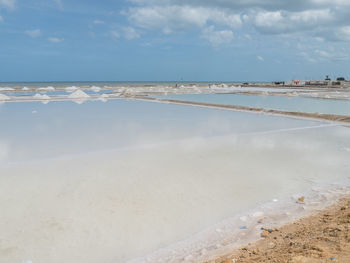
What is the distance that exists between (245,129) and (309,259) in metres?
9.18

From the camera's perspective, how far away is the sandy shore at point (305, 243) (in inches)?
108

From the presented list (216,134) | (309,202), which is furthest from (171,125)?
(309,202)

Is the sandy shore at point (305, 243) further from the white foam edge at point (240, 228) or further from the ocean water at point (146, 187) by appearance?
the ocean water at point (146, 187)

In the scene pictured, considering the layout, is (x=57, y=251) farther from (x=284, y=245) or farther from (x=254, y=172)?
(x=254, y=172)

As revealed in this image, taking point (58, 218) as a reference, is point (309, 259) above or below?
above

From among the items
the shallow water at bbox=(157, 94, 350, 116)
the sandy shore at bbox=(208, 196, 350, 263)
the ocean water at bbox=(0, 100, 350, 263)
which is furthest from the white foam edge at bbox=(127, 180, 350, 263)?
the shallow water at bbox=(157, 94, 350, 116)

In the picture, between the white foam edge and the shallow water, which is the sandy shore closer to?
the white foam edge

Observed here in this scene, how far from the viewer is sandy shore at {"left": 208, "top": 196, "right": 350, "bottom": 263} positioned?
2.75m

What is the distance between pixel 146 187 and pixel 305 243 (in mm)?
2967

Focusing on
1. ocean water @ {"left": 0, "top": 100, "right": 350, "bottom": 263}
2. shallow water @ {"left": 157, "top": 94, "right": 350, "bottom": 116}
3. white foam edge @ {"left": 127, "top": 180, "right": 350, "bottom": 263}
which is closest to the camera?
white foam edge @ {"left": 127, "top": 180, "right": 350, "bottom": 263}

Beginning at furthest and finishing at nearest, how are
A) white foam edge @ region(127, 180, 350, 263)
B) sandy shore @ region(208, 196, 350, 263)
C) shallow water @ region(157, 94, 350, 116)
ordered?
shallow water @ region(157, 94, 350, 116) → white foam edge @ region(127, 180, 350, 263) → sandy shore @ region(208, 196, 350, 263)

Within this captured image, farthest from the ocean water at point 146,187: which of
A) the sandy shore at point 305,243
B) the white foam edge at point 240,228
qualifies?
the sandy shore at point 305,243

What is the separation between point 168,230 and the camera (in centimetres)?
381

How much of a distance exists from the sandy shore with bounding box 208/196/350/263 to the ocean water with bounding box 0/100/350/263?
362mm
